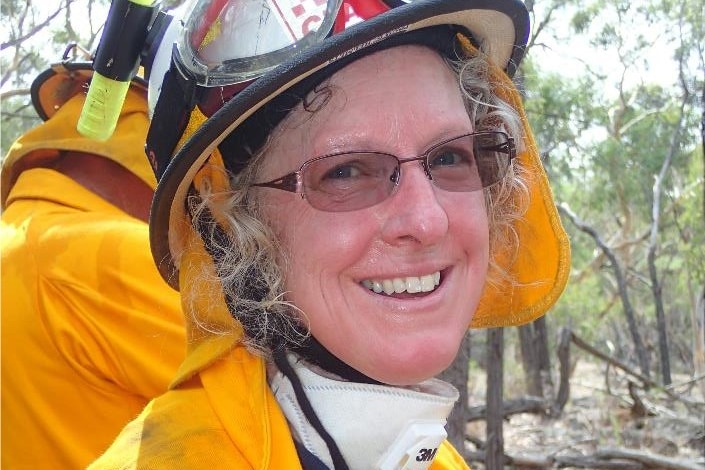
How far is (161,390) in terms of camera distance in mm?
1859

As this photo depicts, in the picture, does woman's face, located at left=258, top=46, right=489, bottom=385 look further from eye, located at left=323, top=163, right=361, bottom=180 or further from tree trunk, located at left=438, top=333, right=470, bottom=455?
tree trunk, located at left=438, top=333, right=470, bottom=455

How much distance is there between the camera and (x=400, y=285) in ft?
4.66

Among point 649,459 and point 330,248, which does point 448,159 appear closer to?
point 330,248

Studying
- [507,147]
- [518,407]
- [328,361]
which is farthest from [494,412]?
[328,361]

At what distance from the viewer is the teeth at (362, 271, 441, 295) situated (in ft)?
4.63

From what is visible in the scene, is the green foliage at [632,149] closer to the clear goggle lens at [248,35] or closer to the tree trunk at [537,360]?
the tree trunk at [537,360]

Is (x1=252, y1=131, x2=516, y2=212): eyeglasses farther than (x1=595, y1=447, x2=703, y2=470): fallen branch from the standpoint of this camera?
No

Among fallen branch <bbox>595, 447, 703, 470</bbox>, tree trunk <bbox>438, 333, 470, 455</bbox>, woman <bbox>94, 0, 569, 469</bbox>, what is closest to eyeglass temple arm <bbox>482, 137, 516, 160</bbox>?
woman <bbox>94, 0, 569, 469</bbox>

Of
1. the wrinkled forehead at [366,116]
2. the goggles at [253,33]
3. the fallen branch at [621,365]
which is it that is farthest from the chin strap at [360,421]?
the fallen branch at [621,365]

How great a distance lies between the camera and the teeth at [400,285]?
141 cm

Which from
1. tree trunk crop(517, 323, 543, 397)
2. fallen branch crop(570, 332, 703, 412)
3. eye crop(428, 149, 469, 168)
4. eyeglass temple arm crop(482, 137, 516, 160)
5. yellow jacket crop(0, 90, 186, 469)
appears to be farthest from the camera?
tree trunk crop(517, 323, 543, 397)

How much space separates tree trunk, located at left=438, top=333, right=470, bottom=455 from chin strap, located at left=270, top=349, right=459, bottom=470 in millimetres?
1959

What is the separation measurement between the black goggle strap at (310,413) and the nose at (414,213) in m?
0.31

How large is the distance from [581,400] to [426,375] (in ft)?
31.2
